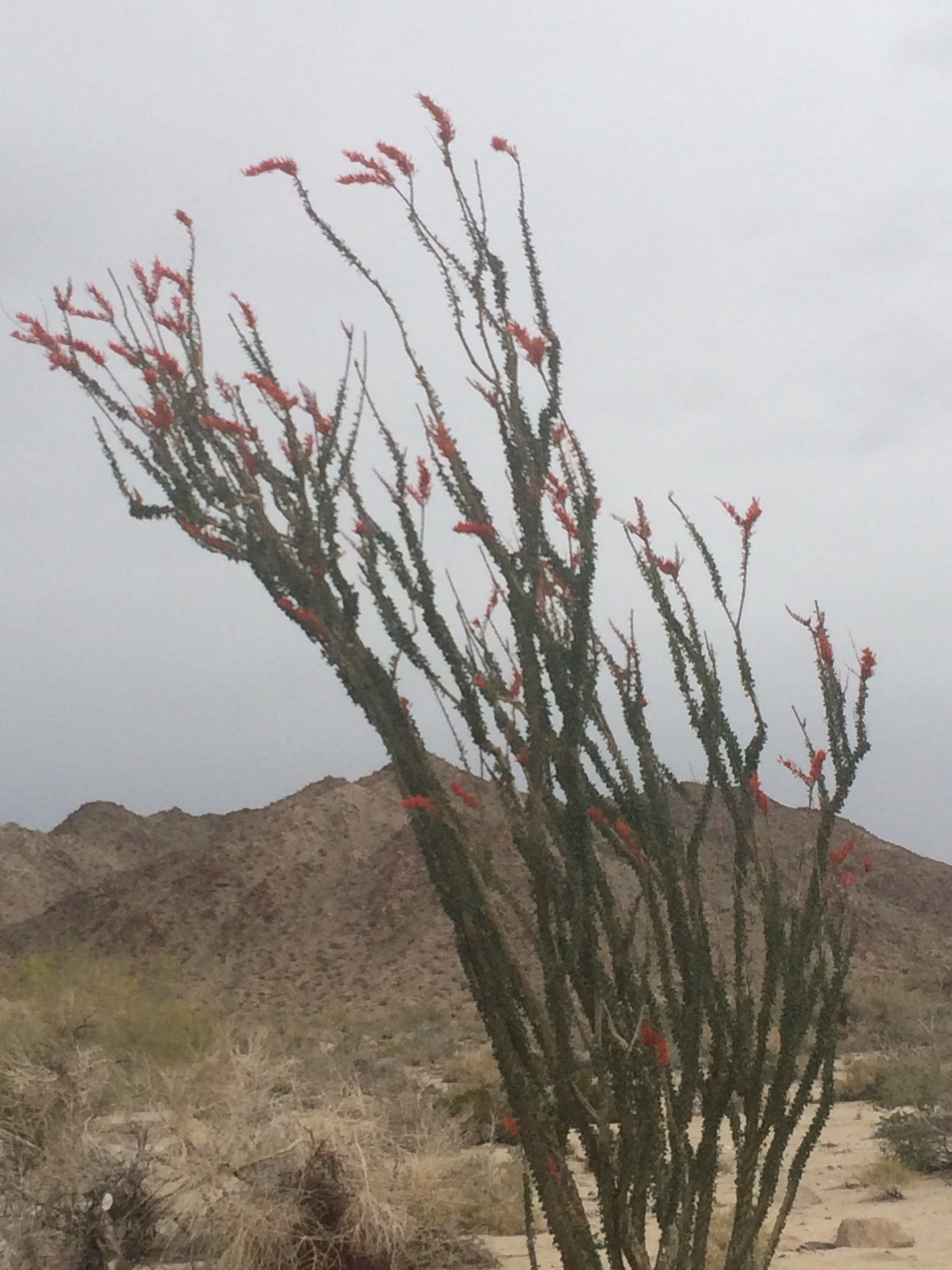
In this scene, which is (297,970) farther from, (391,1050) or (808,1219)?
(808,1219)

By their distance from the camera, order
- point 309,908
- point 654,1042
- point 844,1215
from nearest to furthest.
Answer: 1. point 654,1042
2. point 844,1215
3. point 309,908

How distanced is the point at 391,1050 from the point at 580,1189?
10.1 meters

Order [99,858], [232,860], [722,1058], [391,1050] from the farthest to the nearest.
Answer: [99,858] < [232,860] < [391,1050] < [722,1058]

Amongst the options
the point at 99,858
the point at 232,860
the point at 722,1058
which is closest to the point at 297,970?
the point at 232,860

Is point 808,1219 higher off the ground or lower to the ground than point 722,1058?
lower

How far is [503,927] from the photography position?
4.14 metres

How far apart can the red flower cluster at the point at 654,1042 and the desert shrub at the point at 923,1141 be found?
24.0 feet

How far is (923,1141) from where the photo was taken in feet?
33.8

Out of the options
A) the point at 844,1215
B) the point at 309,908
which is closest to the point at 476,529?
the point at 844,1215

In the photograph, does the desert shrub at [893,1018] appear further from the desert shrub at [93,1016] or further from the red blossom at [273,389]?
the red blossom at [273,389]

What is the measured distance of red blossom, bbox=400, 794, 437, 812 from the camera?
13.0 feet

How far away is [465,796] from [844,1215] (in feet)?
21.3

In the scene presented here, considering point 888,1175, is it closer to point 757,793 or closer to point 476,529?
point 757,793

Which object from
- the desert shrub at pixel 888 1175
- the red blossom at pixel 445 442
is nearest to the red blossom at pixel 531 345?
the red blossom at pixel 445 442
